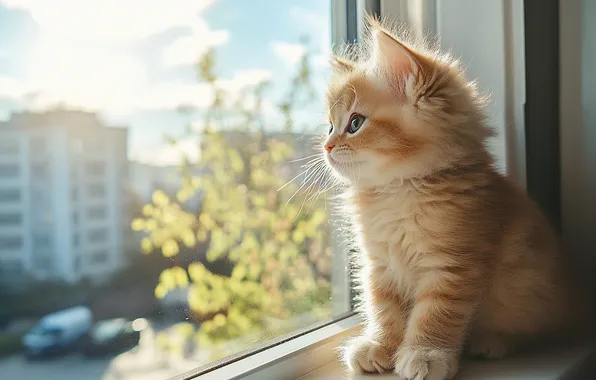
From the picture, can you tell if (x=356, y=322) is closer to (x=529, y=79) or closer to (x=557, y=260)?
(x=557, y=260)

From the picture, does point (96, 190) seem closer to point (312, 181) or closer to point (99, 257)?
point (99, 257)

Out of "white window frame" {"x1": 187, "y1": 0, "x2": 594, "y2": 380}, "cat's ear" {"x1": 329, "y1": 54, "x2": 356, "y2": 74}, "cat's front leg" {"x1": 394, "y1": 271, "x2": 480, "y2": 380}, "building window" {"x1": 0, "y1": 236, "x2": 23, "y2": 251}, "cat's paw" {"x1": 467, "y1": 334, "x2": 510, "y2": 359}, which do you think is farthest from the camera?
"white window frame" {"x1": 187, "y1": 0, "x2": 594, "y2": 380}

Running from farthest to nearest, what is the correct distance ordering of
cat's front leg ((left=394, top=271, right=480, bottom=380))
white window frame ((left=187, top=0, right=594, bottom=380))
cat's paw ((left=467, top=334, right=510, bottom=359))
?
white window frame ((left=187, top=0, right=594, bottom=380)), cat's paw ((left=467, top=334, right=510, bottom=359)), cat's front leg ((left=394, top=271, right=480, bottom=380))

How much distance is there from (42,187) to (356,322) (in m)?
0.82

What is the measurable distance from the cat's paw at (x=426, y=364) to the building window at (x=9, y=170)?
2.21 feet

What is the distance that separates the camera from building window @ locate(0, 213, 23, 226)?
74 cm

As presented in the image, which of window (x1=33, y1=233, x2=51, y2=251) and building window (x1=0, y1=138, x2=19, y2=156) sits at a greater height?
building window (x1=0, y1=138, x2=19, y2=156)

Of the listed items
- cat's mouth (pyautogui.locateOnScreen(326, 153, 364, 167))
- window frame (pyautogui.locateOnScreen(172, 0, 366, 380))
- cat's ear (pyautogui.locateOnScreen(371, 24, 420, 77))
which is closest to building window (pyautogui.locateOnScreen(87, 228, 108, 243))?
window frame (pyautogui.locateOnScreen(172, 0, 366, 380))

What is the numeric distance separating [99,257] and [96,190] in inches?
4.0

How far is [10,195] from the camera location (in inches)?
29.7

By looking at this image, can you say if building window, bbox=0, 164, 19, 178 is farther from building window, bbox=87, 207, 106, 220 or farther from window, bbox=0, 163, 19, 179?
building window, bbox=87, 207, 106, 220

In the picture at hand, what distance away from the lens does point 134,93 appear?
3.12 feet

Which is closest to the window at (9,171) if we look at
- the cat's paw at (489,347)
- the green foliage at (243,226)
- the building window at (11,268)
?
the building window at (11,268)

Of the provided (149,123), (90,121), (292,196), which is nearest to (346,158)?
(292,196)
